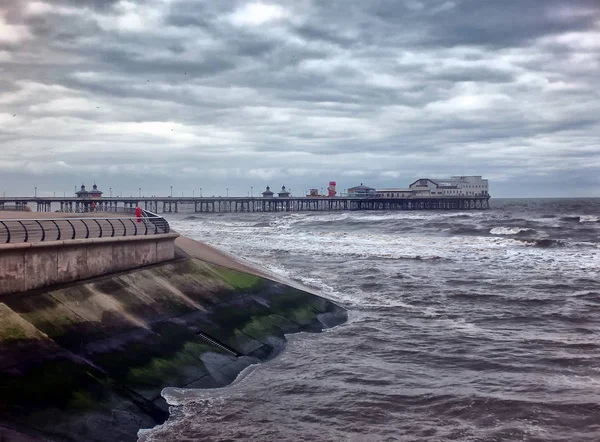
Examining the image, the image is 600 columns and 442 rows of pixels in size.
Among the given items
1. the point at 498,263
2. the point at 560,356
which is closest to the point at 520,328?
the point at 560,356

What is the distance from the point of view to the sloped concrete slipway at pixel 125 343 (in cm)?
960

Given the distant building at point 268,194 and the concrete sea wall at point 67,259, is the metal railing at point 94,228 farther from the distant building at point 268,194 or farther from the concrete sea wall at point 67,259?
the distant building at point 268,194

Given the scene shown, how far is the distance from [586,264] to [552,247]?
9605 millimetres

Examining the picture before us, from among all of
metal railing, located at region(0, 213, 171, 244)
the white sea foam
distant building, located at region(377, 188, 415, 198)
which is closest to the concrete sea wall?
metal railing, located at region(0, 213, 171, 244)

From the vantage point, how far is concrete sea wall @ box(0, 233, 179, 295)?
1282 centimetres

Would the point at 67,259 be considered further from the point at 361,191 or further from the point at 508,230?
the point at 361,191

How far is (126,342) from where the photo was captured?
12617 mm

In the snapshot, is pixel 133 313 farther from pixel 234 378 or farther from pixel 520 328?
pixel 520 328

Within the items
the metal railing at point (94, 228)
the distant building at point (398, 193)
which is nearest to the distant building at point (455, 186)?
the distant building at point (398, 193)

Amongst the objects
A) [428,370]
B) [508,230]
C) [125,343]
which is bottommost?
[428,370]

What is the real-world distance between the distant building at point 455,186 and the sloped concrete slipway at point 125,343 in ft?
387

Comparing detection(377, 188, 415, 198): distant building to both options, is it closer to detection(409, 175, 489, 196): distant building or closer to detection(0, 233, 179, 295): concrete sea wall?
detection(409, 175, 489, 196): distant building

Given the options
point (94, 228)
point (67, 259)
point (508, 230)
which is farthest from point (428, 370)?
point (508, 230)

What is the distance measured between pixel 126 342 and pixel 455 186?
421ft
